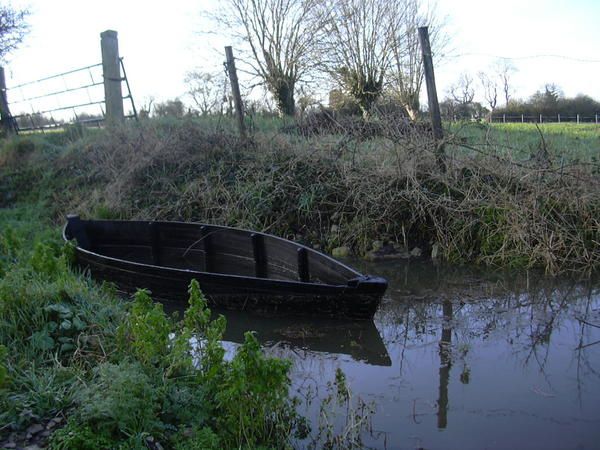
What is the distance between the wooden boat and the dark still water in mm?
262

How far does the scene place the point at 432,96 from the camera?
8.60 meters

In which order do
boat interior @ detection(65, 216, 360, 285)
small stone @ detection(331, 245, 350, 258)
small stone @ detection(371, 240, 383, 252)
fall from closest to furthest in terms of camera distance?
boat interior @ detection(65, 216, 360, 285) → small stone @ detection(371, 240, 383, 252) → small stone @ detection(331, 245, 350, 258)

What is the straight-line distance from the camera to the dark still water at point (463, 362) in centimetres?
377

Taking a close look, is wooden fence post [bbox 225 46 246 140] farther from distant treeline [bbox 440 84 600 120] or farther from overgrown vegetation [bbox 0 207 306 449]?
distant treeline [bbox 440 84 600 120]

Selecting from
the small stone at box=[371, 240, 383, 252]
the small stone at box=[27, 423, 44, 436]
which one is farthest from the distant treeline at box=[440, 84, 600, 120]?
the small stone at box=[27, 423, 44, 436]

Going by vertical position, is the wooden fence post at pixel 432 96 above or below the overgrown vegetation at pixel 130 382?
above

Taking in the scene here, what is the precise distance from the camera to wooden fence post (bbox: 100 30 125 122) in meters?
15.0

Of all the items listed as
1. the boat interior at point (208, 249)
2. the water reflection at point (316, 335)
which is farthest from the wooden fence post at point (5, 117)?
the water reflection at point (316, 335)

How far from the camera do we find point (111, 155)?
12.8 metres

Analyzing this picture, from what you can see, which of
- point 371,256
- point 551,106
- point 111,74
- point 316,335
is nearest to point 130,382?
point 316,335

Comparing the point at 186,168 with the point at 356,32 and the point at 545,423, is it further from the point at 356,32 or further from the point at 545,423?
the point at 356,32

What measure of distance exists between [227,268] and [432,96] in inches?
160

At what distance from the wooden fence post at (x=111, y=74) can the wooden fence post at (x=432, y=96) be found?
9.17 metres

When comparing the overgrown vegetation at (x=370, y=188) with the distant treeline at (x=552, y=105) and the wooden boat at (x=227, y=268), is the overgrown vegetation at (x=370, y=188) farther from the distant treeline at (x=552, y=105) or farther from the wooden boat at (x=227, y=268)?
the distant treeline at (x=552, y=105)
